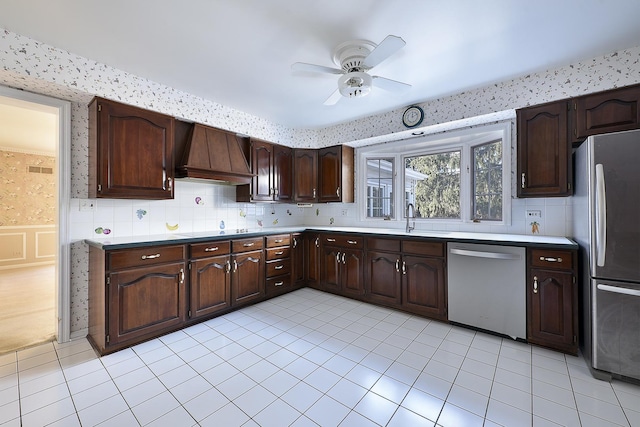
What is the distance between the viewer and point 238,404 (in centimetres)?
163

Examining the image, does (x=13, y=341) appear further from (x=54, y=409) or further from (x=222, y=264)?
(x=222, y=264)

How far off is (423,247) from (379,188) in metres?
1.50

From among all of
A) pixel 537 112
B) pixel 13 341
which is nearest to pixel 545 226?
pixel 537 112

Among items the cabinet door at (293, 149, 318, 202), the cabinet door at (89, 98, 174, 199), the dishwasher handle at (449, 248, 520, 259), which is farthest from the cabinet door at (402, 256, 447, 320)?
the cabinet door at (89, 98, 174, 199)

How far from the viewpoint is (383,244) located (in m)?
3.20

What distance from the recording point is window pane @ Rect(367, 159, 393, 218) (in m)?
4.05

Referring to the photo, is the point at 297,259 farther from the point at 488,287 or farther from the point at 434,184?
the point at 488,287

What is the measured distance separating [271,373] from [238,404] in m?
0.34

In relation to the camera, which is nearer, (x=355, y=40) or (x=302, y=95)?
(x=355, y=40)

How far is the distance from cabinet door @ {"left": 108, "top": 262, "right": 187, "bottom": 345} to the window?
2710mm

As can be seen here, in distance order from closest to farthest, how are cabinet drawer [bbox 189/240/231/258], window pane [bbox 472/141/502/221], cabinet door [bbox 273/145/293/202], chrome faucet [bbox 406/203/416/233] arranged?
cabinet drawer [bbox 189/240/231/258], window pane [bbox 472/141/502/221], chrome faucet [bbox 406/203/416/233], cabinet door [bbox 273/145/293/202]

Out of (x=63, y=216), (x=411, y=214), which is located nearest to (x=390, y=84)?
(x=411, y=214)

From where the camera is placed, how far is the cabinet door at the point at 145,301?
7.34 feet

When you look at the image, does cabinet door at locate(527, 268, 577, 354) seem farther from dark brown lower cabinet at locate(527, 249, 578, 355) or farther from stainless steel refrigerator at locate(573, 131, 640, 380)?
stainless steel refrigerator at locate(573, 131, 640, 380)
